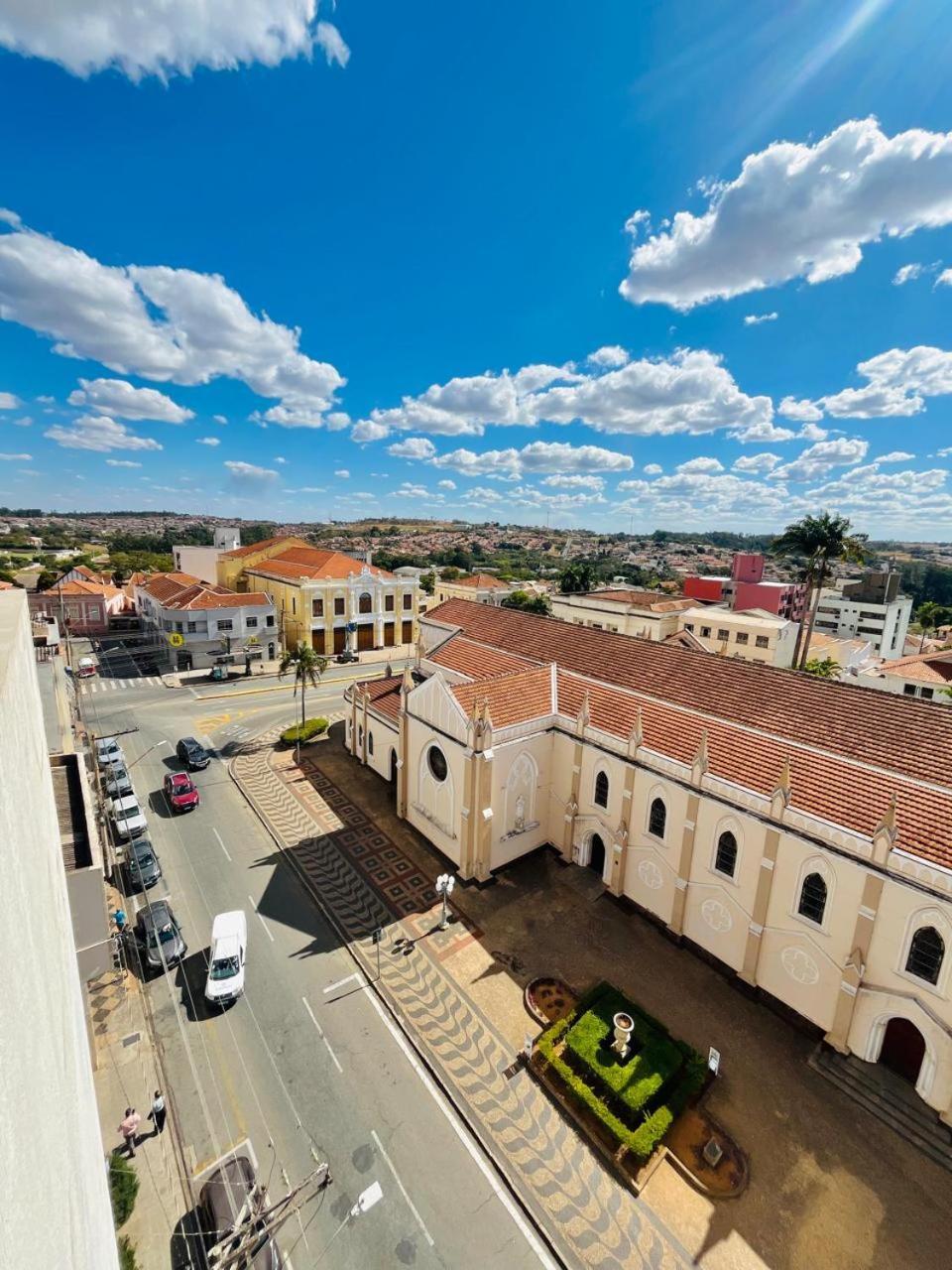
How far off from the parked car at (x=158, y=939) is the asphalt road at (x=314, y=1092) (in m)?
0.53

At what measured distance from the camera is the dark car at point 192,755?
3747cm

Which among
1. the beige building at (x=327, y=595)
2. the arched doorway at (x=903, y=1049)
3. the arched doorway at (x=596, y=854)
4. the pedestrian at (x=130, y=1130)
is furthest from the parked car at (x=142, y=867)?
Answer: the beige building at (x=327, y=595)

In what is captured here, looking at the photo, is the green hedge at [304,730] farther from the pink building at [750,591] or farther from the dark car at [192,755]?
the pink building at [750,591]

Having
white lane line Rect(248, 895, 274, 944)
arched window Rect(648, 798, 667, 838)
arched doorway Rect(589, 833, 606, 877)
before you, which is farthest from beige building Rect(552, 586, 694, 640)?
white lane line Rect(248, 895, 274, 944)

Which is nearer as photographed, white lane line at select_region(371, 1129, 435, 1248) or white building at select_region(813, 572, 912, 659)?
white lane line at select_region(371, 1129, 435, 1248)

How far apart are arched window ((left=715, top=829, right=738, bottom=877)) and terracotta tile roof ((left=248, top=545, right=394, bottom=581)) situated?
5484cm

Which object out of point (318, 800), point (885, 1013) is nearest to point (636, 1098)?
point (885, 1013)

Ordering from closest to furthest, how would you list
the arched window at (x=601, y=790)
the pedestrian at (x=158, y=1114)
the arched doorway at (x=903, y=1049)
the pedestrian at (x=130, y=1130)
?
the pedestrian at (x=130, y=1130)
the pedestrian at (x=158, y=1114)
the arched doorway at (x=903, y=1049)
the arched window at (x=601, y=790)

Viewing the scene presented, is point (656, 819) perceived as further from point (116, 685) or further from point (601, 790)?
point (116, 685)

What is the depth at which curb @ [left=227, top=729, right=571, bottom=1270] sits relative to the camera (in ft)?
48.0

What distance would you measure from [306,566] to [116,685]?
25511 millimetres

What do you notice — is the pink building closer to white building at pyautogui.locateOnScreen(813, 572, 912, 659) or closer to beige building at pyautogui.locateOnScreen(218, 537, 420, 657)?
white building at pyautogui.locateOnScreen(813, 572, 912, 659)

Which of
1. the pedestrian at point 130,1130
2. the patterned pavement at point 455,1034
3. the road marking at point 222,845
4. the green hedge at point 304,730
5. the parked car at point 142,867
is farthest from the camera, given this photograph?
the green hedge at point 304,730

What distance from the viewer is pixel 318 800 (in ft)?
113
